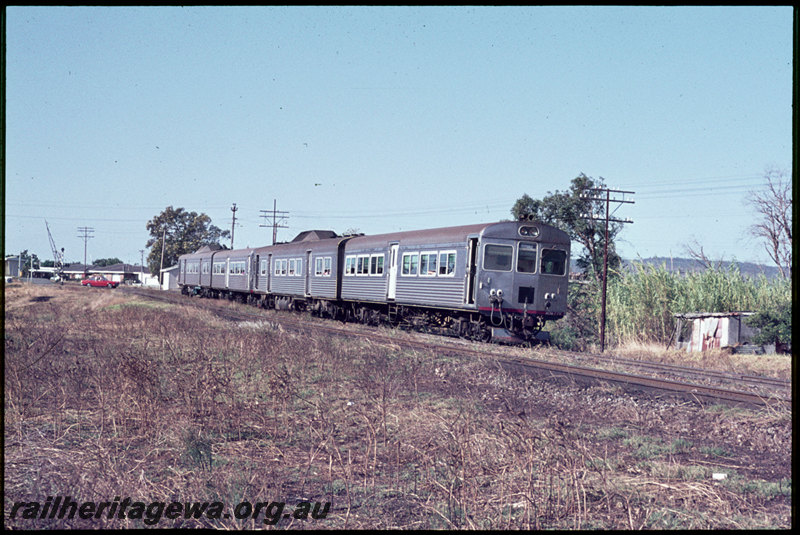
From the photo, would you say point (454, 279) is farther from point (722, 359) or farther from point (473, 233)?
point (722, 359)

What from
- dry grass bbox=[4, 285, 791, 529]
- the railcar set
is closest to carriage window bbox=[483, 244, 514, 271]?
the railcar set

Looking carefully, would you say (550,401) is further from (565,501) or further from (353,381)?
(565,501)

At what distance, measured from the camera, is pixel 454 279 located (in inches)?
761

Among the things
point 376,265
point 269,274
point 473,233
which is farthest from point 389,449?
point 269,274

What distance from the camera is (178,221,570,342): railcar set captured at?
18.7m

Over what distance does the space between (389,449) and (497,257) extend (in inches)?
489

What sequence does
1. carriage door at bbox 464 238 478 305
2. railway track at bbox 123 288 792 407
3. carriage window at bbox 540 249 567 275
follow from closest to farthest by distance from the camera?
railway track at bbox 123 288 792 407 < carriage door at bbox 464 238 478 305 < carriage window at bbox 540 249 567 275

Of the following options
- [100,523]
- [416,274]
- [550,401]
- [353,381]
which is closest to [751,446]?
[550,401]

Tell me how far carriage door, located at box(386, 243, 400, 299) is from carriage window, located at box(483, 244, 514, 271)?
15.0 feet

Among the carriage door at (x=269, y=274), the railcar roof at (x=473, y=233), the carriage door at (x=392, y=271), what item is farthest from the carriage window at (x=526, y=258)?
the carriage door at (x=269, y=274)

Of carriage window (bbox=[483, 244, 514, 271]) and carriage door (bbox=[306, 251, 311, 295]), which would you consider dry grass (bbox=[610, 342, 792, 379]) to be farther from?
carriage door (bbox=[306, 251, 311, 295])

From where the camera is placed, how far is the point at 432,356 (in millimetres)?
14125

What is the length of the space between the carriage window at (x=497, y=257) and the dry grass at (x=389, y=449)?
717cm

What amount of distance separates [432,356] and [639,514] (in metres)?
9.24
